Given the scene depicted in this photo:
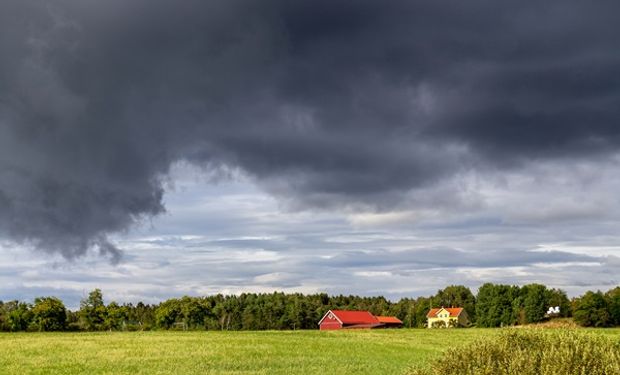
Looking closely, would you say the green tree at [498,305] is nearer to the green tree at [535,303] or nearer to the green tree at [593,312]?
the green tree at [535,303]

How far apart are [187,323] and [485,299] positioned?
79775 millimetres

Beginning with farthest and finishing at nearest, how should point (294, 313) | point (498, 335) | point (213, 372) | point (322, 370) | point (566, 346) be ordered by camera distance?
point (294, 313), point (322, 370), point (213, 372), point (498, 335), point (566, 346)

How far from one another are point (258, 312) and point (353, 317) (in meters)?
25.2

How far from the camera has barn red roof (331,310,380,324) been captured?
149 m

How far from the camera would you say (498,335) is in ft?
43.4

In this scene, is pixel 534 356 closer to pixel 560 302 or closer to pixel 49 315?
pixel 49 315

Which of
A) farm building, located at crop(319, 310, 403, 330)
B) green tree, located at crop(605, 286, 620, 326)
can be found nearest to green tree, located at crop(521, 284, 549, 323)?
green tree, located at crop(605, 286, 620, 326)

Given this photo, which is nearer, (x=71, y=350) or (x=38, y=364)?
(x=38, y=364)

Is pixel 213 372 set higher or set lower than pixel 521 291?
lower

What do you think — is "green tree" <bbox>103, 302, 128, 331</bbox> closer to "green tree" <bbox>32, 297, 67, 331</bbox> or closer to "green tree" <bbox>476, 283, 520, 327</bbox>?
"green tree" <bbox>32, 297, 67, 331</bbox>

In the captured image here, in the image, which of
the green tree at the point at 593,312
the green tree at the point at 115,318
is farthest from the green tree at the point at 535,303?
the green tree at the point at 115,318

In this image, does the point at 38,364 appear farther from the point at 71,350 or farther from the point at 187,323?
the point at 187,323

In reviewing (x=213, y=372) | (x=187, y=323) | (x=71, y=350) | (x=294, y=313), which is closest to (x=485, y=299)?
(x=294, y=313)

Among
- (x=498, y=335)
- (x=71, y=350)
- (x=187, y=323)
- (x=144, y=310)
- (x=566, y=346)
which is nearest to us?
(x=566, y=346)
